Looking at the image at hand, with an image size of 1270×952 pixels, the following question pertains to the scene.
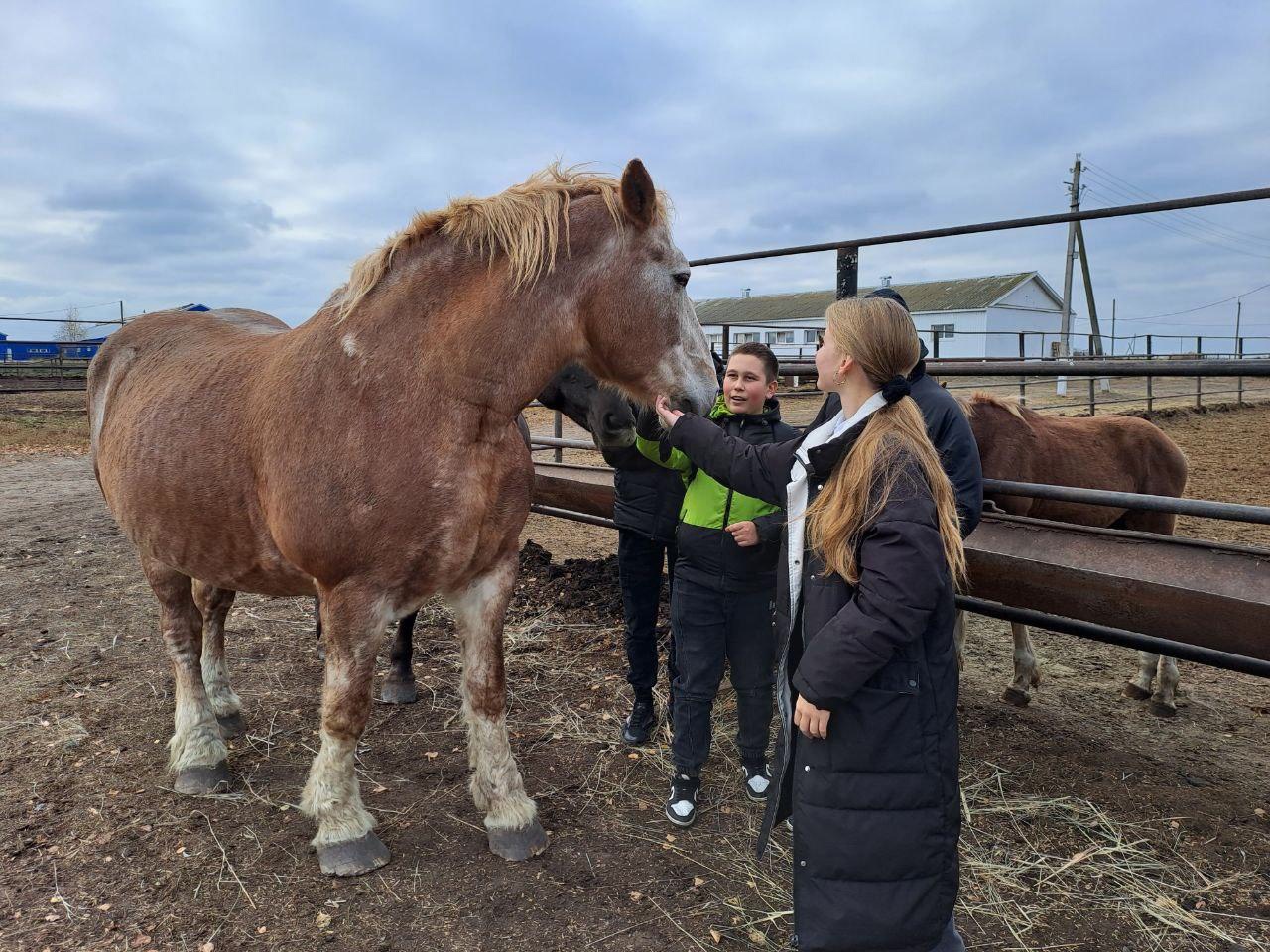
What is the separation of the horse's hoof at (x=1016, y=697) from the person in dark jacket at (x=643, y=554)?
1742 mm

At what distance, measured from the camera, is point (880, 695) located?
5.74 feet

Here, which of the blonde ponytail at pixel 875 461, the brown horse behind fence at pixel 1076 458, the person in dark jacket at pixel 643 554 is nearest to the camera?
the blonde ponytail at pixel 875 461

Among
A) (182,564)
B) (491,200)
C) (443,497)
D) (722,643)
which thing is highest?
(491,200)

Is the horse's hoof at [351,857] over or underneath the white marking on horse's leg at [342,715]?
underneath

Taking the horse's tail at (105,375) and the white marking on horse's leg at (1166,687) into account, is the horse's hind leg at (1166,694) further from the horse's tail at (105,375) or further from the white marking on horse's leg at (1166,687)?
the horse's tail at (105,375)

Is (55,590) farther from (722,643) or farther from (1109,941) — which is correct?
(1109,941)

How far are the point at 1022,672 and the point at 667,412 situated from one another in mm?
2752

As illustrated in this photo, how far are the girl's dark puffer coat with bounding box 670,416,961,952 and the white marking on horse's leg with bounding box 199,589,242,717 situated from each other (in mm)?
2836

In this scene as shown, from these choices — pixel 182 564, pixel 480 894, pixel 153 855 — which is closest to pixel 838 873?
pixel 480 894

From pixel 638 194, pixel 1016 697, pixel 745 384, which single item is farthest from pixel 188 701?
pixel 1016 697

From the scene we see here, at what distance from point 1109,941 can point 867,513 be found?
5.08ft

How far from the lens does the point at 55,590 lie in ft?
17.3

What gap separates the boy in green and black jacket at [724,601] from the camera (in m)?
2.81

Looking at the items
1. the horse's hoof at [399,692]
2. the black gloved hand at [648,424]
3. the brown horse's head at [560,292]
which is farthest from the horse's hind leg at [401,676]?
the brown horse's head at [560,292]
